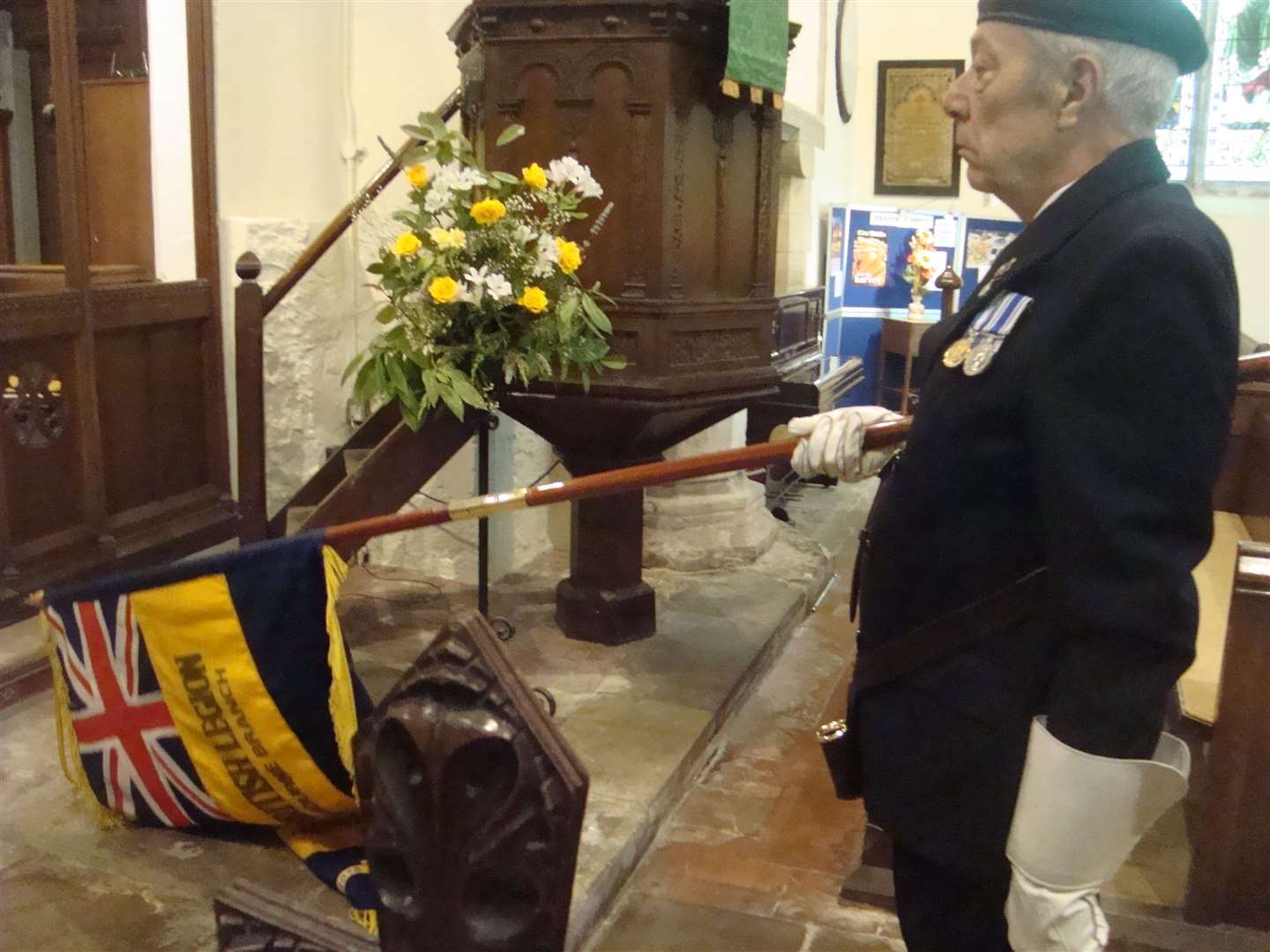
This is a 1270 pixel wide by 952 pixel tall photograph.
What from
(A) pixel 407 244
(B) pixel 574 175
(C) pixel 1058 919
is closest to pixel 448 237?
(A) pixel 407 244

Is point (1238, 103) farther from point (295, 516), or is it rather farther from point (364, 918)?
point (364, 918)

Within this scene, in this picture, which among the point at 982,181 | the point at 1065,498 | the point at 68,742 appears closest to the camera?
the point at 1065,498

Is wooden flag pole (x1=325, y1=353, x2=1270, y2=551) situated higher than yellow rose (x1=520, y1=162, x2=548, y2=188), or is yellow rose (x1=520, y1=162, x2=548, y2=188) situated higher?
yellow rose (x1=520, y1=162, x2=548, y2=188)

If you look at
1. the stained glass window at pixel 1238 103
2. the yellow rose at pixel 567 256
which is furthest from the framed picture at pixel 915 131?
the yellow rose at pixel 567 256

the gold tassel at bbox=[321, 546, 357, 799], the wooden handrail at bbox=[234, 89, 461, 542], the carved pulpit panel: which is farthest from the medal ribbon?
the wooden handrail at bbox=[234, 89, 461, 542]

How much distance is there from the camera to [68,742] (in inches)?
92.9

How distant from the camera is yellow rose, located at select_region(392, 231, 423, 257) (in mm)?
2736

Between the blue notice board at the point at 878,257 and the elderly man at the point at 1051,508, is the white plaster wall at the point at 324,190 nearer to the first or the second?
the elderly man at the point at 1051,508

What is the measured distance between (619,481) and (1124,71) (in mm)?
923

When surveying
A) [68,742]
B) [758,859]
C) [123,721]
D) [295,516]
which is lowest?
[758,859]

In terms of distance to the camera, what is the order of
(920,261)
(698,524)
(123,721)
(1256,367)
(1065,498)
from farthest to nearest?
(920,261), (698,524), (123,721), (1256,367), (1065,498)

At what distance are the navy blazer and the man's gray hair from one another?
0.03 meters

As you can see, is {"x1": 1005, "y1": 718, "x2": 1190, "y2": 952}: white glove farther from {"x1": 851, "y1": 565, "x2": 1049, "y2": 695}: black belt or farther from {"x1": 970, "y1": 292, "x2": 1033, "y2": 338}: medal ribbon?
{"x1": 970, "y1": 292, "x2": 1033, "y2": 338}: medal ribbon

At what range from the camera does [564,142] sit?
2.98m
